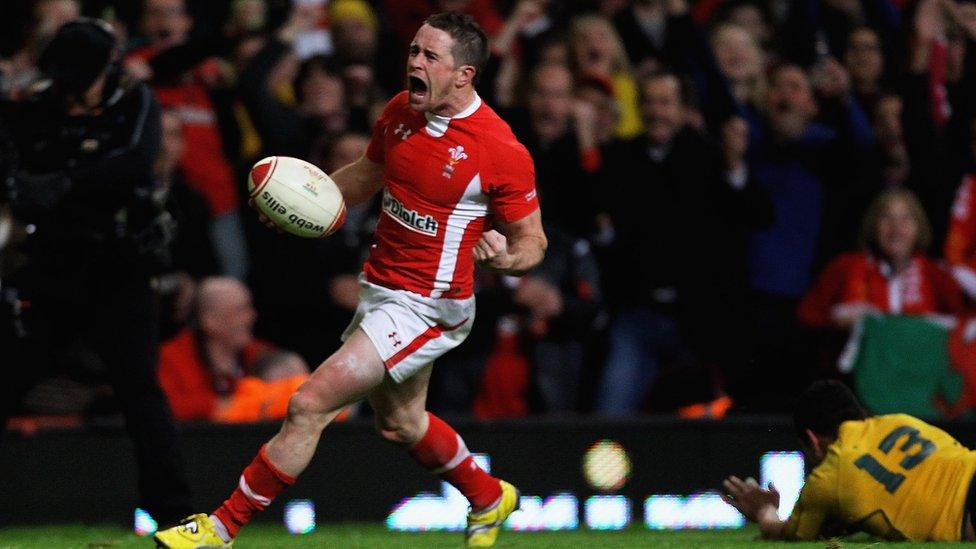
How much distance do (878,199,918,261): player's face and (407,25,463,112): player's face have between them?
4.59m

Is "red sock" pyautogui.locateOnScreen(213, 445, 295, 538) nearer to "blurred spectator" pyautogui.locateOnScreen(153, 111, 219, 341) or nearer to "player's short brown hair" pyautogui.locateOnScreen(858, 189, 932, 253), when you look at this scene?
"blurred spectator" pyautogui.locateOnScreen(153, 111, 219, 341)

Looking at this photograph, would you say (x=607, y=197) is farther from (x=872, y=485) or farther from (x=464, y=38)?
(x=464, y=38)

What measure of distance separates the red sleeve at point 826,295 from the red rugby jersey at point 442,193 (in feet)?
13.8

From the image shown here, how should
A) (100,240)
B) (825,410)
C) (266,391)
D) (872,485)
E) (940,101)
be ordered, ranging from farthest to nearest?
1. (940,101)
2. (266,391)
3. (100,240)
4. (825,410)
5. (872,485)

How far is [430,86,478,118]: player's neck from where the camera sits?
251 inches

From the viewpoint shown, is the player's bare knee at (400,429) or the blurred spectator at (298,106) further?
the blurred spectator at (298,106)

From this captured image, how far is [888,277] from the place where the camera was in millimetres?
10156

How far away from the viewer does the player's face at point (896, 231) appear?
10.1 m

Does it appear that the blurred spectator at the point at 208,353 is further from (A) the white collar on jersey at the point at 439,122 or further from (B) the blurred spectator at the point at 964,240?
(B) the blurred spectator at the point at 964,240

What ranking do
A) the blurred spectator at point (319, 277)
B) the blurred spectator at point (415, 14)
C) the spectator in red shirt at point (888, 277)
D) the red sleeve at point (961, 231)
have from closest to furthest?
1. the blurred spectator at point (319, 277)
2. the spectator in red shirt at point (888, 277)
3. the red sleeve at point (961, 231)
4. the blurred spectator at point (415, 14)

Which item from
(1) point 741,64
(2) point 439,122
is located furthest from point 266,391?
(1) point 741,64

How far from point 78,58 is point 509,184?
2130mm

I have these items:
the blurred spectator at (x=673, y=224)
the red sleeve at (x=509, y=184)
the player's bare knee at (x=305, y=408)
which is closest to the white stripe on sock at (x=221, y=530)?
the player's bare knee at (x=305, y=408)

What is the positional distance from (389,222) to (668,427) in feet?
10.7
